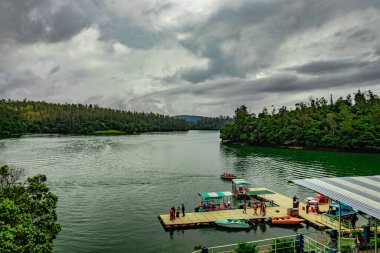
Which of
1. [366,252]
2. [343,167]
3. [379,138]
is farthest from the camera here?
[379,138]

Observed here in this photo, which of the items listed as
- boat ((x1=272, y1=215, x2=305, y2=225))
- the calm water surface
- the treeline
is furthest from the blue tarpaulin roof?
the treeline

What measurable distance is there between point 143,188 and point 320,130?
97.8 m

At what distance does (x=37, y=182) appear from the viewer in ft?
100

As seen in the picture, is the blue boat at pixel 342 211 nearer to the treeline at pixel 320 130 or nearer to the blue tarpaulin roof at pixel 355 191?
the blue tarpaulin roof at pixel 355 191

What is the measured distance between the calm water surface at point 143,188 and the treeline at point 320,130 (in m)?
11.4

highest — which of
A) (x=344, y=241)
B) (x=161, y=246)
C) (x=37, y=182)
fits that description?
(x=37, y=182)

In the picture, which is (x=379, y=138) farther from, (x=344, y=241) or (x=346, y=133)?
(x=344, y=241)

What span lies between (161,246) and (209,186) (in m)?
30.3

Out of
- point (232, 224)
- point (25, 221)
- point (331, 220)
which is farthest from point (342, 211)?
point (25, 221)

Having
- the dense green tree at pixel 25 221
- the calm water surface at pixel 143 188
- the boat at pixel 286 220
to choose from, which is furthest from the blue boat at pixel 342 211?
the dense green tree at pixel 25 221

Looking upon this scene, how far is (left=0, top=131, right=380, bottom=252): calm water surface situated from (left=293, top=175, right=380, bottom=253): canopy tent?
1422 centimetres

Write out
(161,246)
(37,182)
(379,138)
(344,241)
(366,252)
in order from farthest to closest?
(379,138) → (161,246) → (37,182) → (344,241) → (366,252)

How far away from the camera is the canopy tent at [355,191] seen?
20.8 meters

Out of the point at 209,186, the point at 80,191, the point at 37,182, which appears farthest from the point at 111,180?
the point at 37,182
